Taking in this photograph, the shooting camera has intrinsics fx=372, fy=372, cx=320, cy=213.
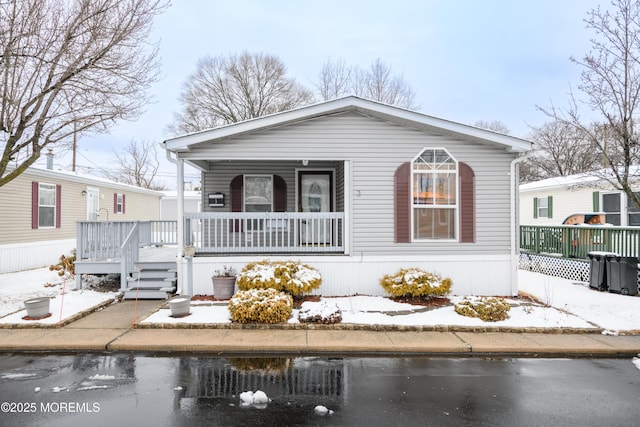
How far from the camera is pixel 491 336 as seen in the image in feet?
18.8

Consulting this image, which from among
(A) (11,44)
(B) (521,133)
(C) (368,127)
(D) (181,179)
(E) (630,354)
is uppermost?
(B) (521,133)

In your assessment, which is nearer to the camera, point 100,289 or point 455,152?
point 455,152

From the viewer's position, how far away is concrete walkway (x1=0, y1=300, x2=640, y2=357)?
205 inches

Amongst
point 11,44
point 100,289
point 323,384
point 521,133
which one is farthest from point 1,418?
point 521,133

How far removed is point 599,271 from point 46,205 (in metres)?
17.0

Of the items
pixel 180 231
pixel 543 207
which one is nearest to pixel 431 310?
pixel 180 231

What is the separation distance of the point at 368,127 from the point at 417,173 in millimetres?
1462

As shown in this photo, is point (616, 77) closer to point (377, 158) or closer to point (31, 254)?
point (377, 158)

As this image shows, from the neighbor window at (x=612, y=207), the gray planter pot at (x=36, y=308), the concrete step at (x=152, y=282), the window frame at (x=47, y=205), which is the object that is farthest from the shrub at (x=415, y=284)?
the window frame at (x=47, y=205)

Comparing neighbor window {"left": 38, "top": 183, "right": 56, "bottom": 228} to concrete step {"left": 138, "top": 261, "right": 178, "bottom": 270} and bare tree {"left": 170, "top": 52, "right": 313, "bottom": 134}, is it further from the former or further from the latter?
bare tree {"left": 170, "top": 52, "right": 313, "bottom": 134}

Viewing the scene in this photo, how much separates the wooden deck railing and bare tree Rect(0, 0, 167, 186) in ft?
39.3

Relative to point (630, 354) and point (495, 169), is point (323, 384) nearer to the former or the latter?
point (630, 354)

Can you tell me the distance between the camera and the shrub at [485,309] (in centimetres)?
638

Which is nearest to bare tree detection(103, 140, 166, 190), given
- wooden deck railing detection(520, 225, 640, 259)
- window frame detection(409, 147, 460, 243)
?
window frame detection(409, 147, 460, 243)
